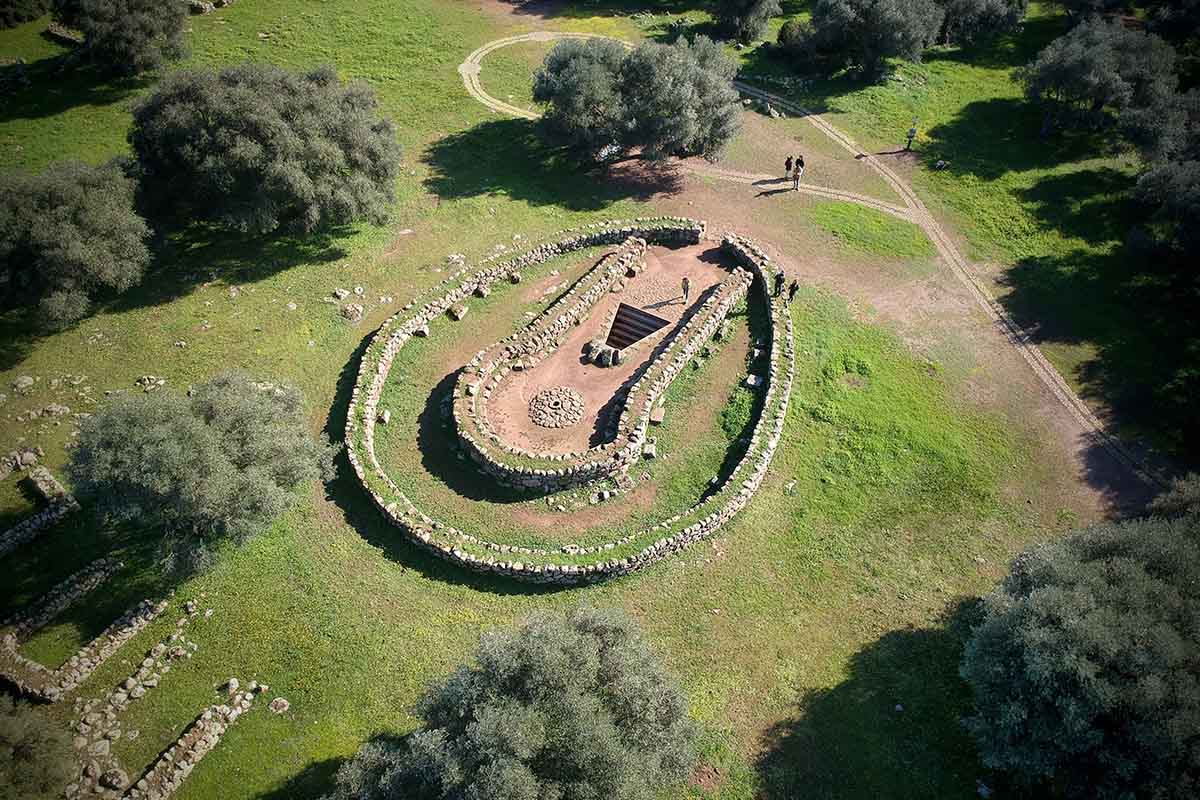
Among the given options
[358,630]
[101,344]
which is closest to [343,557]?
[358,630]

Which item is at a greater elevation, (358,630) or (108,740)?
(358,630)

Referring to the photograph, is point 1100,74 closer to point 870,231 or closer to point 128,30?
point 870,231

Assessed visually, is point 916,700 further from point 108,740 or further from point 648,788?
point 108,740

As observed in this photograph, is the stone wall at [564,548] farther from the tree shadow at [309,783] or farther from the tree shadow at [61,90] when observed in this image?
the tree shadow at [61,90]

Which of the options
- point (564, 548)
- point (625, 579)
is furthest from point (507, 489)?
point (625, 579)

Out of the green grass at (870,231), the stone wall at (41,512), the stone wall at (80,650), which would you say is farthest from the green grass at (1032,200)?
the stone wall at (41,512)
